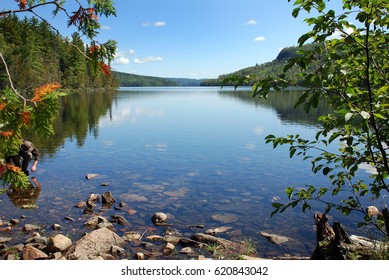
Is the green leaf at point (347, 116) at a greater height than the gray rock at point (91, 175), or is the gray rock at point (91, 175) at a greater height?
the green leaf at point (347, 116)

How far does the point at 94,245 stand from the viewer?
9.68 m

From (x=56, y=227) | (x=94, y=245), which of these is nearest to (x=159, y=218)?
(x=94, y=245)

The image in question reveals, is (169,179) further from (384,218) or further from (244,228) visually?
(384,218)

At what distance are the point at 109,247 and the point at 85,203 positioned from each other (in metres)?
4.67

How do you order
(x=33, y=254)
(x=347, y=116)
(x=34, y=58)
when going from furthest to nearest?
(x=34, y=58)
(x=33, y=254)
(x=347, y=116)

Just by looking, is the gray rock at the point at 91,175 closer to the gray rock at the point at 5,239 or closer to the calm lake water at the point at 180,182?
the calm lake water at the point at 180,182

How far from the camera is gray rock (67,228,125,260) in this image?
30.1 ft

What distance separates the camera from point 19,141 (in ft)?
17.7

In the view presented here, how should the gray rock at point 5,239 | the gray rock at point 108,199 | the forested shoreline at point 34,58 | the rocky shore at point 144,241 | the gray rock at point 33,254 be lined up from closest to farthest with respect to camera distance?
the rocky shore at point 144,241, the gray rock at point 33,254, the gray rock at point 5,239, the gray rock at point 108,199, the forested shoreline at point 34,58

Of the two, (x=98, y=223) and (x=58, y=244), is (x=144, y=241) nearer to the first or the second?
(x=98, y=223)

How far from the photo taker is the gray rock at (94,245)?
30.1ft

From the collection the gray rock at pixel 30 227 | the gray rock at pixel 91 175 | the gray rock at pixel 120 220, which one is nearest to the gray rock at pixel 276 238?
the gray rock at pixel 120 220
